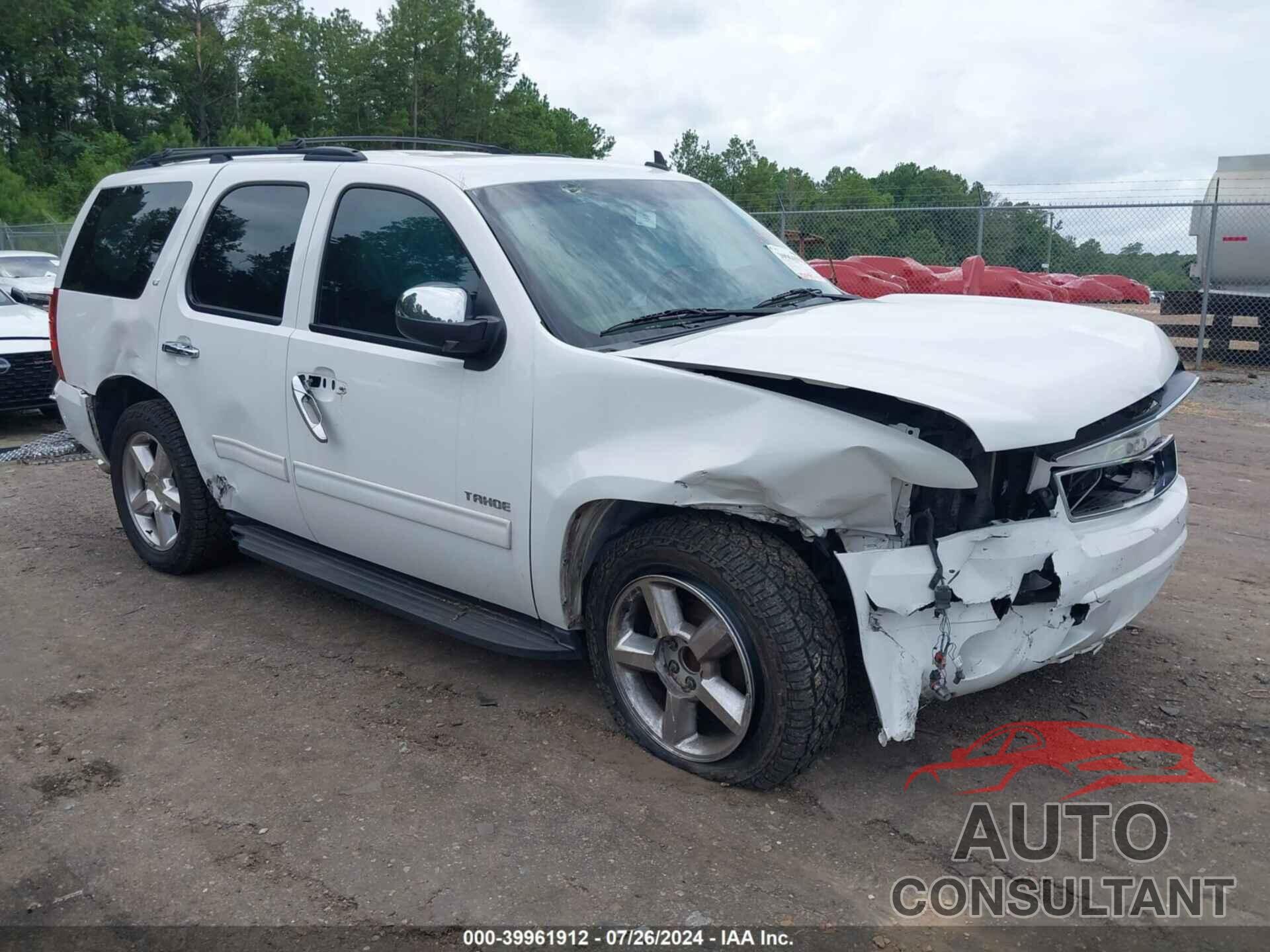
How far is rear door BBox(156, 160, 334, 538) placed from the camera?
4379 millimetres

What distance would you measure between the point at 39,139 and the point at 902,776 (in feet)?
207

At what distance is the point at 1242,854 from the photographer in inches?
117

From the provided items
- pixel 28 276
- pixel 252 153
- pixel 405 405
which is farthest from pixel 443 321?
pixel 28 276

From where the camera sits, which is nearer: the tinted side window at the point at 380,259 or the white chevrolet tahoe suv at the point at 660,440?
the white chevrolet tahoe suv at the point at 660,440

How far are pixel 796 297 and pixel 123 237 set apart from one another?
338 cm

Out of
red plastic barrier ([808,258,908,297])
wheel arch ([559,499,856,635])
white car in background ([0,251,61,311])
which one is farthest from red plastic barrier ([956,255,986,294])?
white car in background ([0,251,61,311])

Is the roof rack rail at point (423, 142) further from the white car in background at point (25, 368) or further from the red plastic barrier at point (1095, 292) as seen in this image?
the red plastic barrier at point (1095, 292)

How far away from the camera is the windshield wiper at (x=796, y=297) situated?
13.4 feet

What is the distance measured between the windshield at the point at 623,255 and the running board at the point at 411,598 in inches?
40.9

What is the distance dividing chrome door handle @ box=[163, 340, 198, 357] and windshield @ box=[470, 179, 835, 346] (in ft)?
5.67

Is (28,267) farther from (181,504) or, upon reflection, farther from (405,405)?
(405,405)

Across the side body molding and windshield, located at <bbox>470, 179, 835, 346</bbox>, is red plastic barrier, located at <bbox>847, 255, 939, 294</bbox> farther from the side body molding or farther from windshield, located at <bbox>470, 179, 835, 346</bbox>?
the side body molding

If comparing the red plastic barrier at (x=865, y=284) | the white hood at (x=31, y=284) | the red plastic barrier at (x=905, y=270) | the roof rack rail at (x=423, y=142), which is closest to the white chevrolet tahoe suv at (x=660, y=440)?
the roof rack rail at (x=423, y=142)

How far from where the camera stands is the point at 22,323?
955 centimetres
